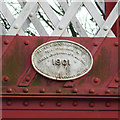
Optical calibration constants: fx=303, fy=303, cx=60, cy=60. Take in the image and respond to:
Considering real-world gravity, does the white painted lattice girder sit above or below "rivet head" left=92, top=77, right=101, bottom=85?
above

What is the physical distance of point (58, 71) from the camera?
3.58m

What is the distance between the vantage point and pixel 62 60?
3609 millimetres

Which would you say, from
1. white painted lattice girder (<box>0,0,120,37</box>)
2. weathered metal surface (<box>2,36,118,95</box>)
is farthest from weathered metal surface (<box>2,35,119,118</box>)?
white painted lattice girder (<box>0,0,120,37</box>)

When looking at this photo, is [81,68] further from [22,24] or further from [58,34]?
[22,24]

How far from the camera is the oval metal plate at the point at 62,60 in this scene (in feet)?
11.7

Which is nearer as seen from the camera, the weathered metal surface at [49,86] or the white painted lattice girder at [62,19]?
the weathered metal surface at [49,86]

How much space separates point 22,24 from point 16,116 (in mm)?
1132

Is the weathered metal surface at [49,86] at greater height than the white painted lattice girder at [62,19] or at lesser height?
lesser

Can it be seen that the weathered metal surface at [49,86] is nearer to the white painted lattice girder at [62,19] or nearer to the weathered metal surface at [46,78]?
the weathered metal surface at [46,78]

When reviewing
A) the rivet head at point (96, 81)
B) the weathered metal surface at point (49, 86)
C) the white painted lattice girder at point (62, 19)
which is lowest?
the weathered metal surface at point (49, 86)

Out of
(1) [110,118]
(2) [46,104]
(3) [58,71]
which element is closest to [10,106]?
(2) [46,104]

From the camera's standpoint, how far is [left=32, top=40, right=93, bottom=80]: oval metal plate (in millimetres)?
3555

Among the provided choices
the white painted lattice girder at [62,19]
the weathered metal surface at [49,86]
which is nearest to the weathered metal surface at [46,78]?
the weathered metal surface at [49,86]

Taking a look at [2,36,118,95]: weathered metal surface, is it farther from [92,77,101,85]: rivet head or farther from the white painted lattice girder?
the white painted lattice girder
